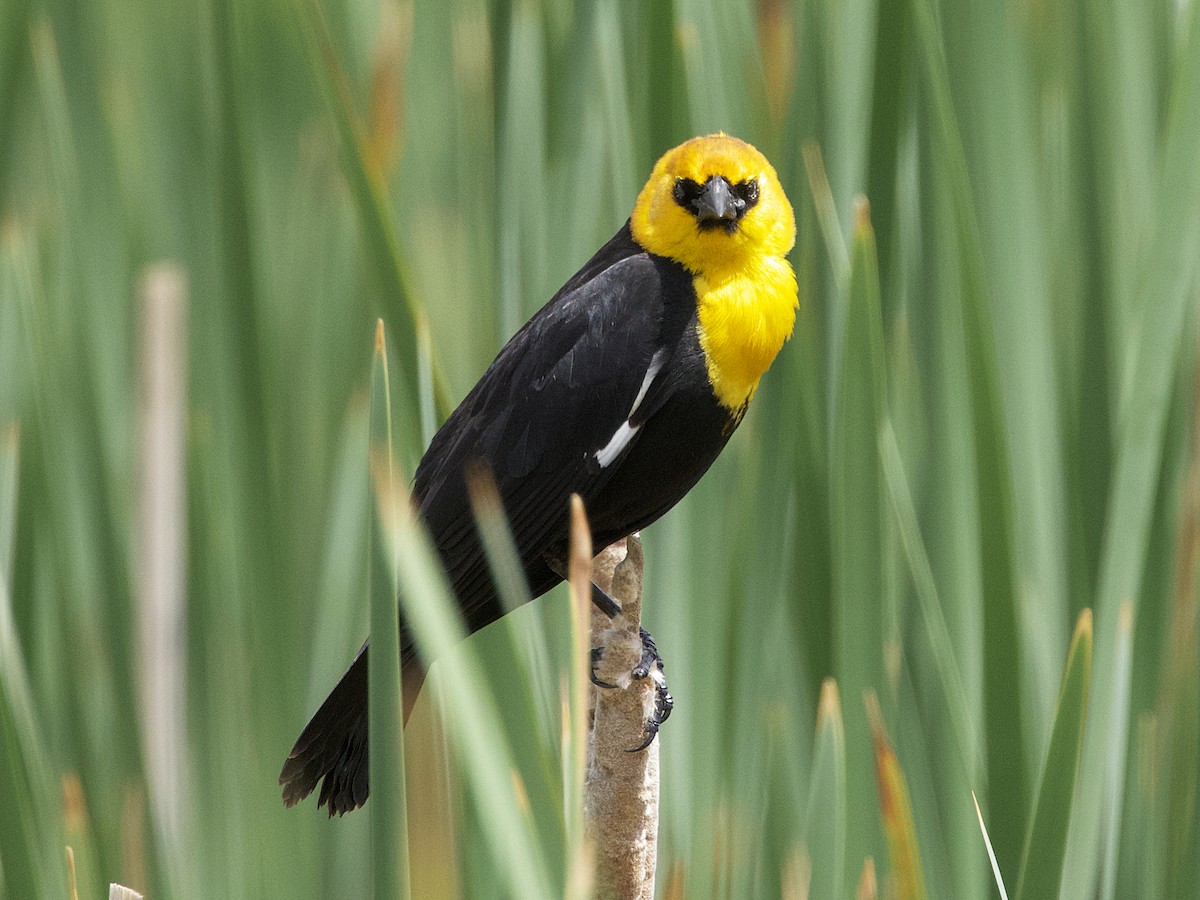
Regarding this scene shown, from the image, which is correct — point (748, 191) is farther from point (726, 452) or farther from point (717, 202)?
point (726, 452)

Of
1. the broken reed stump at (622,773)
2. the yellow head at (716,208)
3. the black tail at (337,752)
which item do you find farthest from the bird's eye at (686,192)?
the black tail at (337,752)

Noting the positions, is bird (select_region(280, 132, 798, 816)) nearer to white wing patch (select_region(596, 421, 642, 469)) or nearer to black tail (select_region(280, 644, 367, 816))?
white wing patch (select_region(596, 421, 642, 469))

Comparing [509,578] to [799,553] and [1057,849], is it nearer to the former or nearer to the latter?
[1057,849]

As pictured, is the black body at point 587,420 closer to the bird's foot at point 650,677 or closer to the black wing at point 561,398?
the black wing at point 561,398

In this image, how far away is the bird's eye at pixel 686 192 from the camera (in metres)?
1.27

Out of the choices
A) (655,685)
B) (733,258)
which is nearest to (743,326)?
(733,258)

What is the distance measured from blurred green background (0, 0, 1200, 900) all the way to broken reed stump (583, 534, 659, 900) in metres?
0.04

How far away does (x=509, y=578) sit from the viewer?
743mm

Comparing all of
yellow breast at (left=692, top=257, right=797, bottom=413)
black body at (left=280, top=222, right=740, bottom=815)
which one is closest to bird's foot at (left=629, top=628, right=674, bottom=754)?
black body at (left=280, top=222, right=740, bottom=815)

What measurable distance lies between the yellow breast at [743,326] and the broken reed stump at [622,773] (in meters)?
0.22

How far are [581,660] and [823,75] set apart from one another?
30.2 inches

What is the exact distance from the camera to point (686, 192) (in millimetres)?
1284

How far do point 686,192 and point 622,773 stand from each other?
0.55 meters

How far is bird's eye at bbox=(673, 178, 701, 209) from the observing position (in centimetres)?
127
